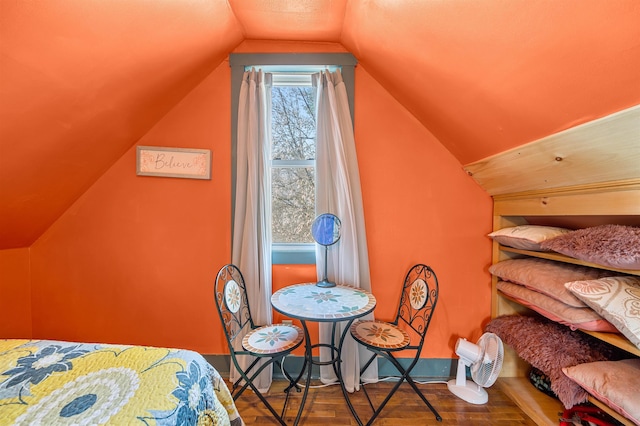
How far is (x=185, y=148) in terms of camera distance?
1.96 m

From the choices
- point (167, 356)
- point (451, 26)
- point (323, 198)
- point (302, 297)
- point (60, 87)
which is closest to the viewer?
point (167, 356)

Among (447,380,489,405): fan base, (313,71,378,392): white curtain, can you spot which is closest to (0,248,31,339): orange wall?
(313,71,378,392): white curtain

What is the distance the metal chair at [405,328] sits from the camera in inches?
59.9

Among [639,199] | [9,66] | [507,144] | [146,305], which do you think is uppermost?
[9,66]

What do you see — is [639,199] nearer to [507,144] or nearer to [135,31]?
[507,144]

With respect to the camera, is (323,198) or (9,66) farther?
(323,198)

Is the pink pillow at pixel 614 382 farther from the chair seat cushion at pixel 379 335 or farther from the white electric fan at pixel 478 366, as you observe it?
the chair seat cushion at pixel 379 335

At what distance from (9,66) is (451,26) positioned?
6.21ft

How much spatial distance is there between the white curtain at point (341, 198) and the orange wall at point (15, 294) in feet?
7.60

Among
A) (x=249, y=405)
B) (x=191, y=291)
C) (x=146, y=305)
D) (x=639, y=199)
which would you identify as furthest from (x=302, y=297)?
(x=639, y=199)

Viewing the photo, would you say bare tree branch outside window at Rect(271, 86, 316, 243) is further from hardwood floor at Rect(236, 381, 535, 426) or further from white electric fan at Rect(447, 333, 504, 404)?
white electric fan at Rect(447, 333, 504, 404)

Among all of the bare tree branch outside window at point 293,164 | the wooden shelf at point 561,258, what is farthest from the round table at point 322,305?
the wooden shelf at point 561,258

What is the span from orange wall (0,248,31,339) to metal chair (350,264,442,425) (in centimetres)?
257

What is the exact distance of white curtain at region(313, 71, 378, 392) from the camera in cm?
183
